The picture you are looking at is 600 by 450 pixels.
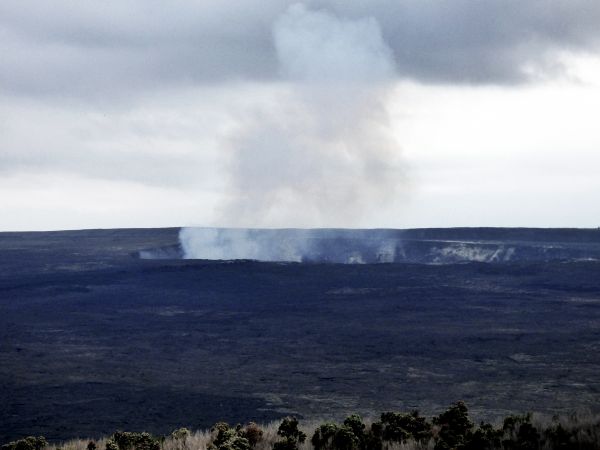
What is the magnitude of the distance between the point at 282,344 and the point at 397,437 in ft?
45.2

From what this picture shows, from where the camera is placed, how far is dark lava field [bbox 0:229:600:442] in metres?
16.1

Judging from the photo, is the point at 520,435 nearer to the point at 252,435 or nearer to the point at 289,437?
the point at 289,437

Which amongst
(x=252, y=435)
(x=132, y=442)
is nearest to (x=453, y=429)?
(x=252, y=435)

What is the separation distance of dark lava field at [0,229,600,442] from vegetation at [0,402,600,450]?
370 cm

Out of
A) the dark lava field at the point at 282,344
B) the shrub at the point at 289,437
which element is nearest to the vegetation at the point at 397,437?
the shrub at the point at 289,437

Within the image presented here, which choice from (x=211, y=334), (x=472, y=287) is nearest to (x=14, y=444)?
(x=211, y=334)

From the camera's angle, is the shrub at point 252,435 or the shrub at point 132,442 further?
the shrub at point 252,435

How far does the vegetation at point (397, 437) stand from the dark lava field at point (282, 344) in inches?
145

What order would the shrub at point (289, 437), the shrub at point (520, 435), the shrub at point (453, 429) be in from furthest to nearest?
the shrub at point (289, 437) → the shrub at point (453, 429) → the shrub at point (520, 435)

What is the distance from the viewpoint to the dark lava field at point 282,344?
635 inches

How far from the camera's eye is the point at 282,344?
24.0 m

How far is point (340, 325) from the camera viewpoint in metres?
27.9

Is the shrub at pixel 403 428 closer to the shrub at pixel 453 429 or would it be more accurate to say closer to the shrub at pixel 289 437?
the shrub at pixel 453 429

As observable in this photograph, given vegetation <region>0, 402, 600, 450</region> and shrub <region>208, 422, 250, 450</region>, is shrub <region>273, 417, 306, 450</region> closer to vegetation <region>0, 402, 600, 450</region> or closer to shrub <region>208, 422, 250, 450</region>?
vegetation <region>0, 402, 600, 450</region>
